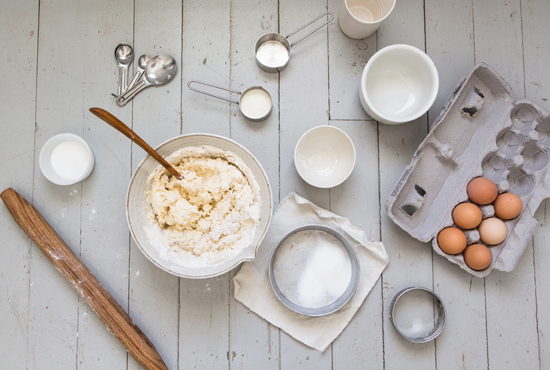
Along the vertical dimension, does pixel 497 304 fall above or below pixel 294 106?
below

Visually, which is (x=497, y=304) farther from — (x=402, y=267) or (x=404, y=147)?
(x=404, y=147)

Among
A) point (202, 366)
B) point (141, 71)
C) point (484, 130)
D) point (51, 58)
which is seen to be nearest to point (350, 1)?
point (484, 130)

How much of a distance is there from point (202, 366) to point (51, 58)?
1.24 meters

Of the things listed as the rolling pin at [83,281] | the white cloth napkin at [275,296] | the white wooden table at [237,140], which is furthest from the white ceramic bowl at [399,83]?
the rolling pin at [83,281]

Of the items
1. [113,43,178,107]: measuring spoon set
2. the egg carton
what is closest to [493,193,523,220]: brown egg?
the egg carton

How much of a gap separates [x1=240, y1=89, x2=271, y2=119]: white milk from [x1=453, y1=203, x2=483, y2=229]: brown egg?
2.44 feet

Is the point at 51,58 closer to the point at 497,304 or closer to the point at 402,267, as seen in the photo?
the point at 402,267

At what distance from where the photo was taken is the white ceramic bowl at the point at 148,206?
1149mm

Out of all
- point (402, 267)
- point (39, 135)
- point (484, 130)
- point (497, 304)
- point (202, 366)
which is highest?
point (484, 130)

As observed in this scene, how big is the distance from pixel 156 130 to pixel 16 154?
0.52 meters

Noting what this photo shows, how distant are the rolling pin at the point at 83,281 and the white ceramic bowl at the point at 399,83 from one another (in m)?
1.08

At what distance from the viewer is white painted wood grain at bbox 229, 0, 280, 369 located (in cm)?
135

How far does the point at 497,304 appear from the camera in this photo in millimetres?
1392

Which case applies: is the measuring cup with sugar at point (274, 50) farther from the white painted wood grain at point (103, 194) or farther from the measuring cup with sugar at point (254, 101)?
the white painted wood grain at point (103, 194)
